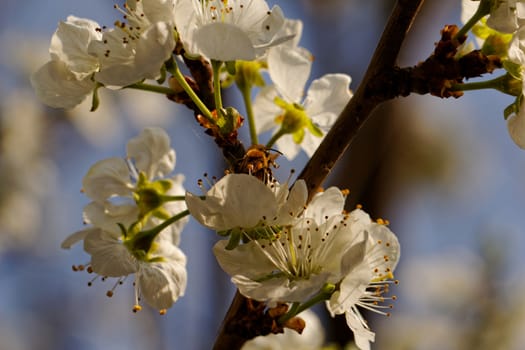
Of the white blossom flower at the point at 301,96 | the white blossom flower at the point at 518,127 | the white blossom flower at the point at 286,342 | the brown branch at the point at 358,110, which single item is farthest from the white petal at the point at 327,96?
the white blossom flower at the point at 286,342

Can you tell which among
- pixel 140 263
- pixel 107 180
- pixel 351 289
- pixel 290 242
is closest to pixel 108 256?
pixel 140 263

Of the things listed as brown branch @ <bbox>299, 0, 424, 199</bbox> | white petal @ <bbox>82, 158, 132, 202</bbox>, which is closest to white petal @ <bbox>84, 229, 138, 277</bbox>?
white petal @ <bbox>82, 158, 132, 202</bbox>

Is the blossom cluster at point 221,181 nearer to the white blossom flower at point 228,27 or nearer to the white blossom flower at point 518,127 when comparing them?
the white blossom flower at point 228,27

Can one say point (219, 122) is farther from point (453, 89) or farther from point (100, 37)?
point (453, 89)

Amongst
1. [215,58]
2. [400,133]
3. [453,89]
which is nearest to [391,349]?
[400,133]

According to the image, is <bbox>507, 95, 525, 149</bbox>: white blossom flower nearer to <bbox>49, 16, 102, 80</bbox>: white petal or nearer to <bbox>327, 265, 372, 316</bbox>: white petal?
<bbox>327, 265, 372, 316</bbox>: white petal

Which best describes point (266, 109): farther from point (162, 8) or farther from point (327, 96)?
point (162, 8)
